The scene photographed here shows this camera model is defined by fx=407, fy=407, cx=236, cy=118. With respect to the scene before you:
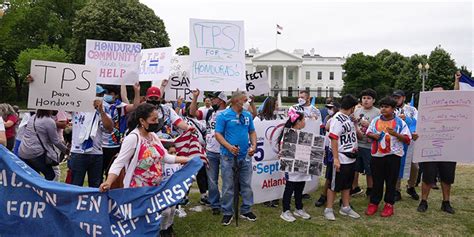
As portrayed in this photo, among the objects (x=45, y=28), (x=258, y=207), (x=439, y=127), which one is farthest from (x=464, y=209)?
(x=45, y=28)

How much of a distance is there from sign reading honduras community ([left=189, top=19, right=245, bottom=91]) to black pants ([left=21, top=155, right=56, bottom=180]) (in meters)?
2.37

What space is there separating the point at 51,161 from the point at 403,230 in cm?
496

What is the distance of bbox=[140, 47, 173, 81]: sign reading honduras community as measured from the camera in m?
7.82

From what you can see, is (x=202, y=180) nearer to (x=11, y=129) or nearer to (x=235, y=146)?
(x=235, y=146)

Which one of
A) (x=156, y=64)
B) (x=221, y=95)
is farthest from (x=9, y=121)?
(x=221, y=95)

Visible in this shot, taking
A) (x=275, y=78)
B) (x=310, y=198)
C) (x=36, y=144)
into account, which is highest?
(x=275, y=78)

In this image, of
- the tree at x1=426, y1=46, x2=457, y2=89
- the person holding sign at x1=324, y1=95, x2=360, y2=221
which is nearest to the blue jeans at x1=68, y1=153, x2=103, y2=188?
the person holding sign at x1=324, y1=95, x2=360, y2=221

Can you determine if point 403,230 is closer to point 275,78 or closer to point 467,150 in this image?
point 467,150

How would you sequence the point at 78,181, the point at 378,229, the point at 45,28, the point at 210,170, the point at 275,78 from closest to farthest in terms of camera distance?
the point at 78,181, the point at 378,229, the point at 210,170, the point at 45,28, the point at 275,78

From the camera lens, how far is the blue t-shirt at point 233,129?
5.64 metres

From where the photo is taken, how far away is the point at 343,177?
5.92 meters

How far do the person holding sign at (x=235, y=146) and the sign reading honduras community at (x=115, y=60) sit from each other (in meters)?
1.63

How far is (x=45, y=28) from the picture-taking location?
4906 centimetres

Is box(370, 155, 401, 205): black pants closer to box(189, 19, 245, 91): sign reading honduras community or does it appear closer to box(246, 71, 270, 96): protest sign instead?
box(189, 19, 245, 91): sign reading honduras community
